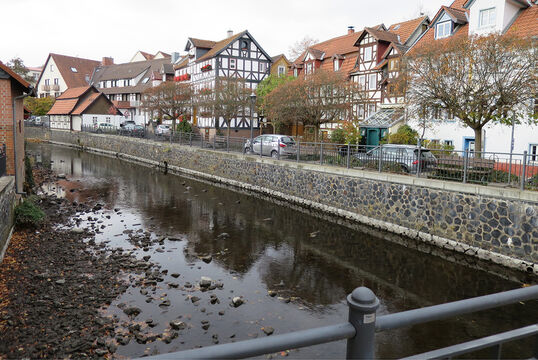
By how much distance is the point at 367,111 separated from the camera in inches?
1425

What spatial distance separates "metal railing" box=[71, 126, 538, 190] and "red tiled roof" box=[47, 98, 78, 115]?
40.0 m

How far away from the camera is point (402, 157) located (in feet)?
53.1

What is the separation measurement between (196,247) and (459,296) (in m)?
7.90

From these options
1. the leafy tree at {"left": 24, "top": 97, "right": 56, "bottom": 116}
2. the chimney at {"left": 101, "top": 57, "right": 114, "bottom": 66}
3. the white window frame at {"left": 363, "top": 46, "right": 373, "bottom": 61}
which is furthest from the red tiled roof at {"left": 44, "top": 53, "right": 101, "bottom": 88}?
the white window frame at {"left": 363, "top": 46, "right": 373, "bottom": 61}

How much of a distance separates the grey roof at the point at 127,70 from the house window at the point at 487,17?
51.8 meters

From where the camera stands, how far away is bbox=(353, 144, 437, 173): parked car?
590 inches

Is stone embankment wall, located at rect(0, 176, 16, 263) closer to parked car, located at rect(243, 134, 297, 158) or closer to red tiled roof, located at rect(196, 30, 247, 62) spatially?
parked car, located at rect(243, 134, 297, 158)

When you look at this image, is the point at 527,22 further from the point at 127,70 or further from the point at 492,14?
the point at 127,70

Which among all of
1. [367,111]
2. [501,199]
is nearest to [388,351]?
[501,199]

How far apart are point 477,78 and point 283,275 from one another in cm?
1316

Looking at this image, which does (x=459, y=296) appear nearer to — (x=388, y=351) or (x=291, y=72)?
(x=388, y=351)

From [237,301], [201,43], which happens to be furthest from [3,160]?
[201,43]

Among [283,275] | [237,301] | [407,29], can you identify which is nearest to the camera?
[237,301]

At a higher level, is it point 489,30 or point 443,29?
point 443,29
